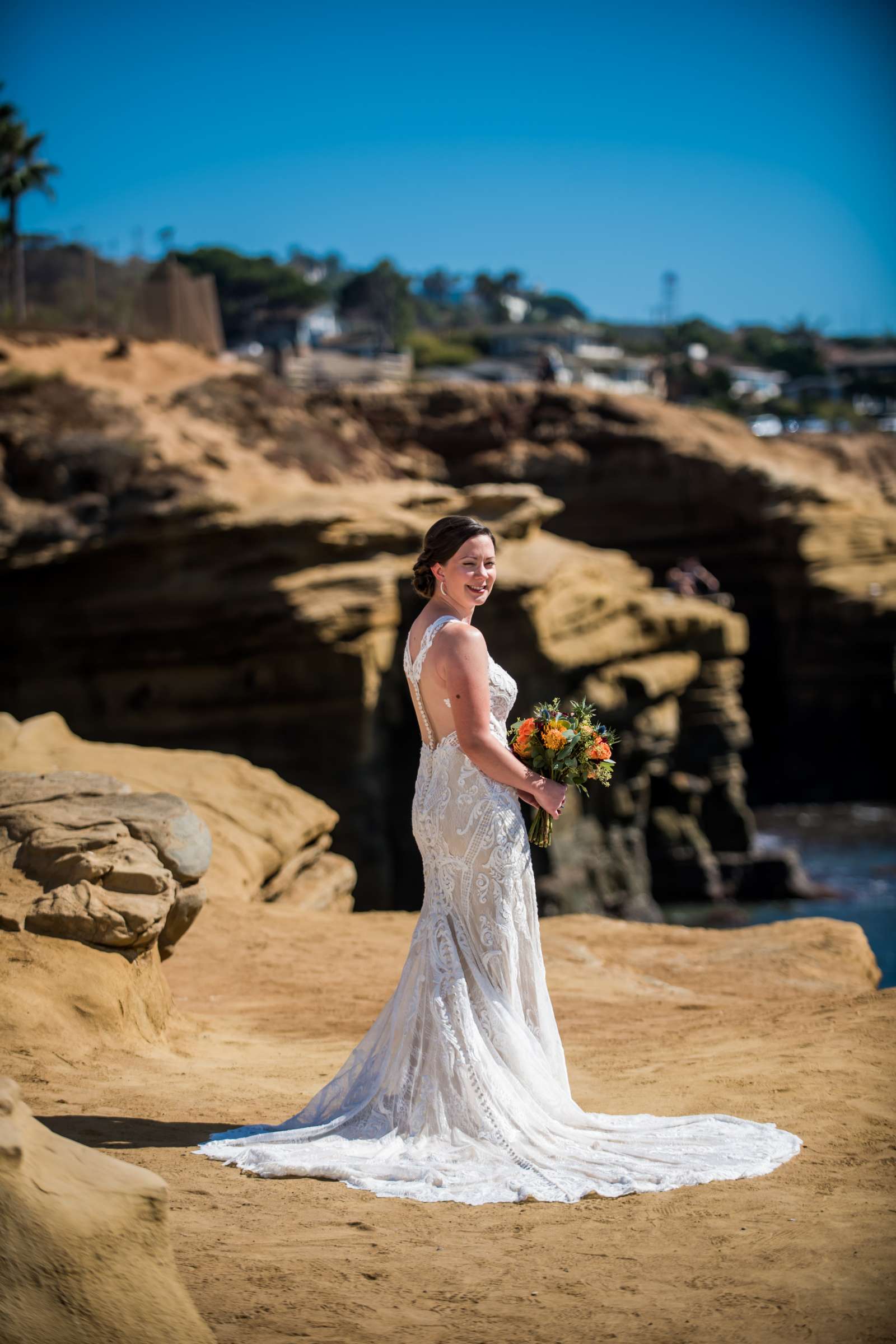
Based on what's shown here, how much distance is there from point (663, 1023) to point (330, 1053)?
1.86m

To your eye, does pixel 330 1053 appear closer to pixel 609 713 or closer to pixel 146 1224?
pixel 146 1224

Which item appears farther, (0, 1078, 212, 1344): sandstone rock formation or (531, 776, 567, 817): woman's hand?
(531, 776, 567, 817): woman's hand

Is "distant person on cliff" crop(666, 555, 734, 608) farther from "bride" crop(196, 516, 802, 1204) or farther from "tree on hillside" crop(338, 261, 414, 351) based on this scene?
"tree on hillside" crop(338, 261, 414, 351)

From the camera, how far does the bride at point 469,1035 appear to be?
173 inches

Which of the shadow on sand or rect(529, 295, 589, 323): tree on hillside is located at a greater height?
rect(529, 295, 589, 323): tree on hillside

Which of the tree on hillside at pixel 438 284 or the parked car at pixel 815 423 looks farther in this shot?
the tree on hillside at pixel 438 284

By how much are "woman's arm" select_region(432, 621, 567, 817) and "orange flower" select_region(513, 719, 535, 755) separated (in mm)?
112

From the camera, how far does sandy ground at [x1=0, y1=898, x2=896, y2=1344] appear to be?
10.9 ft

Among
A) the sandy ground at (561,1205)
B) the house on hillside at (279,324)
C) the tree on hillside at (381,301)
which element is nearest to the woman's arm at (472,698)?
the sandy ground at (561,1205)

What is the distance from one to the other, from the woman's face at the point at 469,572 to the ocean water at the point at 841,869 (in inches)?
611

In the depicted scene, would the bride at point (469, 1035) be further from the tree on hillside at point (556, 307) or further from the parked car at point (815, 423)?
the tree on hillside at point (556, 307)

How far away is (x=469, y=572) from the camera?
4723 millimetres

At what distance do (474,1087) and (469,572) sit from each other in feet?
5.78

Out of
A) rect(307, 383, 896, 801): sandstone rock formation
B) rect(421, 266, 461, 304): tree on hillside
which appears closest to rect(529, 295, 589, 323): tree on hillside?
rect(421, 266, 461, 304): tree on hillside
